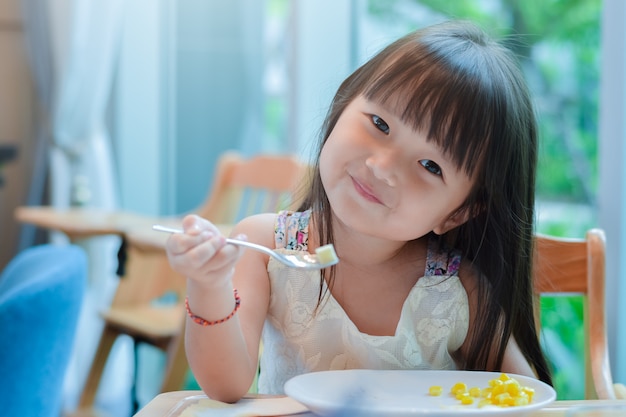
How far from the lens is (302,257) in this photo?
2.77 feet

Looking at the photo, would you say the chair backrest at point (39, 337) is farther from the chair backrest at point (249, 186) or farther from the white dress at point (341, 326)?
the chair backrest at point (249, 186)

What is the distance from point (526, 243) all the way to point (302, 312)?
29 centimetres

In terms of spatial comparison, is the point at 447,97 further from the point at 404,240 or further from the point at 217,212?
the point at 217,212

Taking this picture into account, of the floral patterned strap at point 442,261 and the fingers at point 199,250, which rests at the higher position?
the fingers at point 199,250

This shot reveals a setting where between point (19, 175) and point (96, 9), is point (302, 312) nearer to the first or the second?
point (96, 9)

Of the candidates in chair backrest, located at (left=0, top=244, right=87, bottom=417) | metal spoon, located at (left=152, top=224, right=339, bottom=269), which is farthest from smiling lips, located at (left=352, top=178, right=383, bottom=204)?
chair backrest, located at (left=0, top=244, right=87, bottom=417)

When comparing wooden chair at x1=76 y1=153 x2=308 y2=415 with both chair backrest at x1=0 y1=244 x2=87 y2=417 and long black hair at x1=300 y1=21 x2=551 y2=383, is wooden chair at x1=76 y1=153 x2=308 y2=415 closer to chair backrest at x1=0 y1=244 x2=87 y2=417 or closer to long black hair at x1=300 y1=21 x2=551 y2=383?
chair backrest at x1=0 y1=244 x2=87 y2=417

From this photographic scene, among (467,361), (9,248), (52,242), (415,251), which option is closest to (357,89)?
(415,251)

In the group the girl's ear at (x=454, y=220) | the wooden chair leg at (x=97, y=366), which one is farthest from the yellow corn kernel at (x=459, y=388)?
the wooden chair leg at (x=97, y=366)

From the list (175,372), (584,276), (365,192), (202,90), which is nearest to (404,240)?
(365,192)

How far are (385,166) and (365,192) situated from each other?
4 centimetres

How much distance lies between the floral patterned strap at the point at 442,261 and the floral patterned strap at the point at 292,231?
0.52 ft

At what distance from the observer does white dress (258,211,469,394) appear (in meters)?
1.02

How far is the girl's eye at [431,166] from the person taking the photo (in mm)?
919
